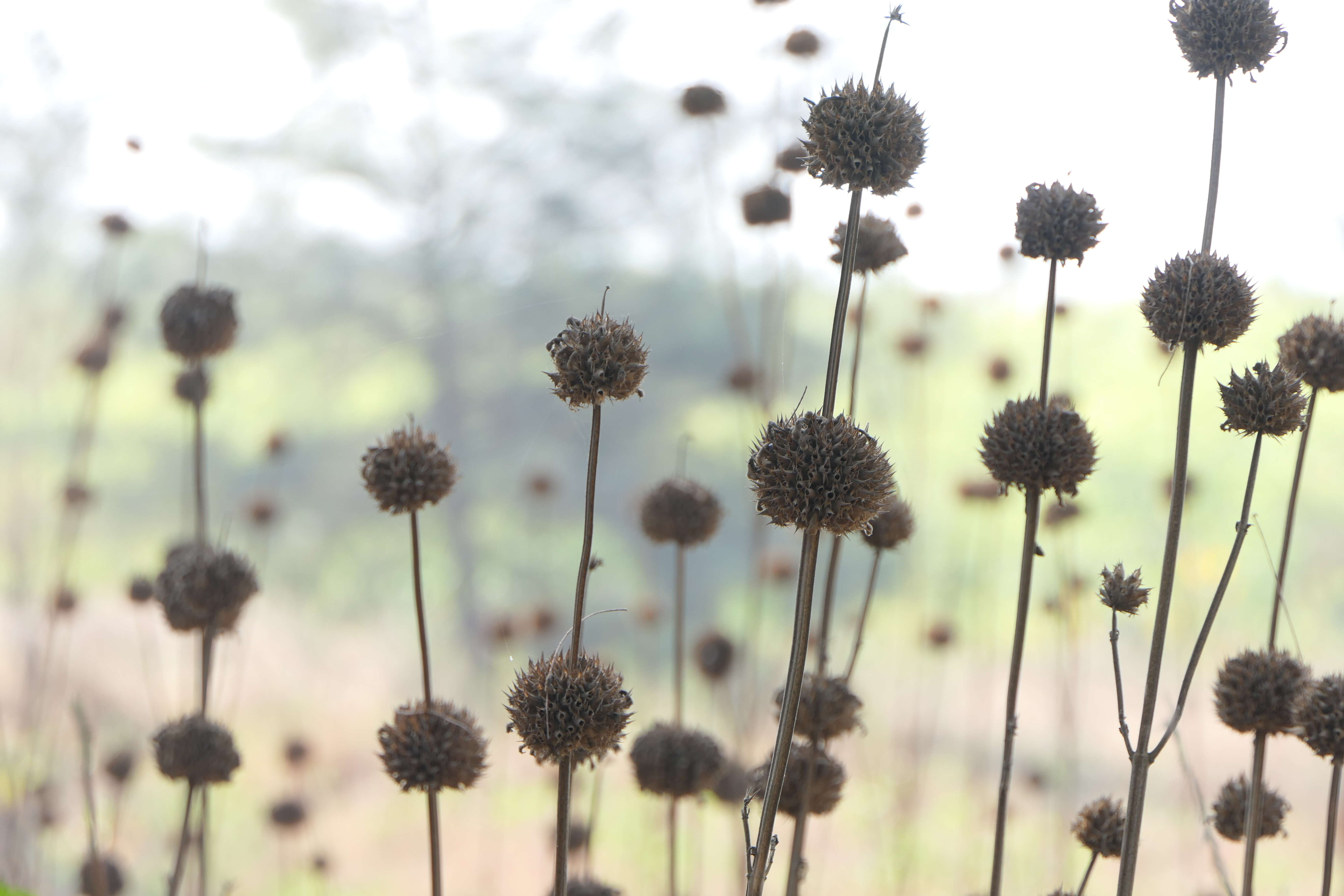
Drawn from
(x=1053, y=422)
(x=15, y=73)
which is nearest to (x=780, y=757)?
(x=1053, y=422)

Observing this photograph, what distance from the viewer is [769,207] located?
0.89m

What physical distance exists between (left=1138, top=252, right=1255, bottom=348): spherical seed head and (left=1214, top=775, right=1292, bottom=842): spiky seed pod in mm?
328

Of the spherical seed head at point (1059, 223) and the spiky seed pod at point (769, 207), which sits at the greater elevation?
the spiky seed pod at point (769, 207)

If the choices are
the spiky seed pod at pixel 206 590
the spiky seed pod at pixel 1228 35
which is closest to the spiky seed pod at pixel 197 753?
the spiky seed pod at pixel 206 590

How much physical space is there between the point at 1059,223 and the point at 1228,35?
0.12 meters

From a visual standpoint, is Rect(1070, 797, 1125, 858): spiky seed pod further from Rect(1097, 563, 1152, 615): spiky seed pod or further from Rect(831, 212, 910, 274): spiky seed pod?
Rect(831, 212, 910, 274): spiky seed pod

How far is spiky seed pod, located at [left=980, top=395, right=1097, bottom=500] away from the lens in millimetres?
497

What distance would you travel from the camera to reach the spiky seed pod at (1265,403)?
46 cm

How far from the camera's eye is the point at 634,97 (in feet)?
6.14

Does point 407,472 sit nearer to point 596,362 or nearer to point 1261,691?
point 596,362

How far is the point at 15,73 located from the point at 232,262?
47 cm

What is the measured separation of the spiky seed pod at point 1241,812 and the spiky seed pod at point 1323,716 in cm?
10

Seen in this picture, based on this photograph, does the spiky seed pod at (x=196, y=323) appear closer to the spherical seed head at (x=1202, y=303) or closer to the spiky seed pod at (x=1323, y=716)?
the spherical seed head at (x=1202, y=303)

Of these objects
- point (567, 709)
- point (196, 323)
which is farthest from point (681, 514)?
point (196, 323)
